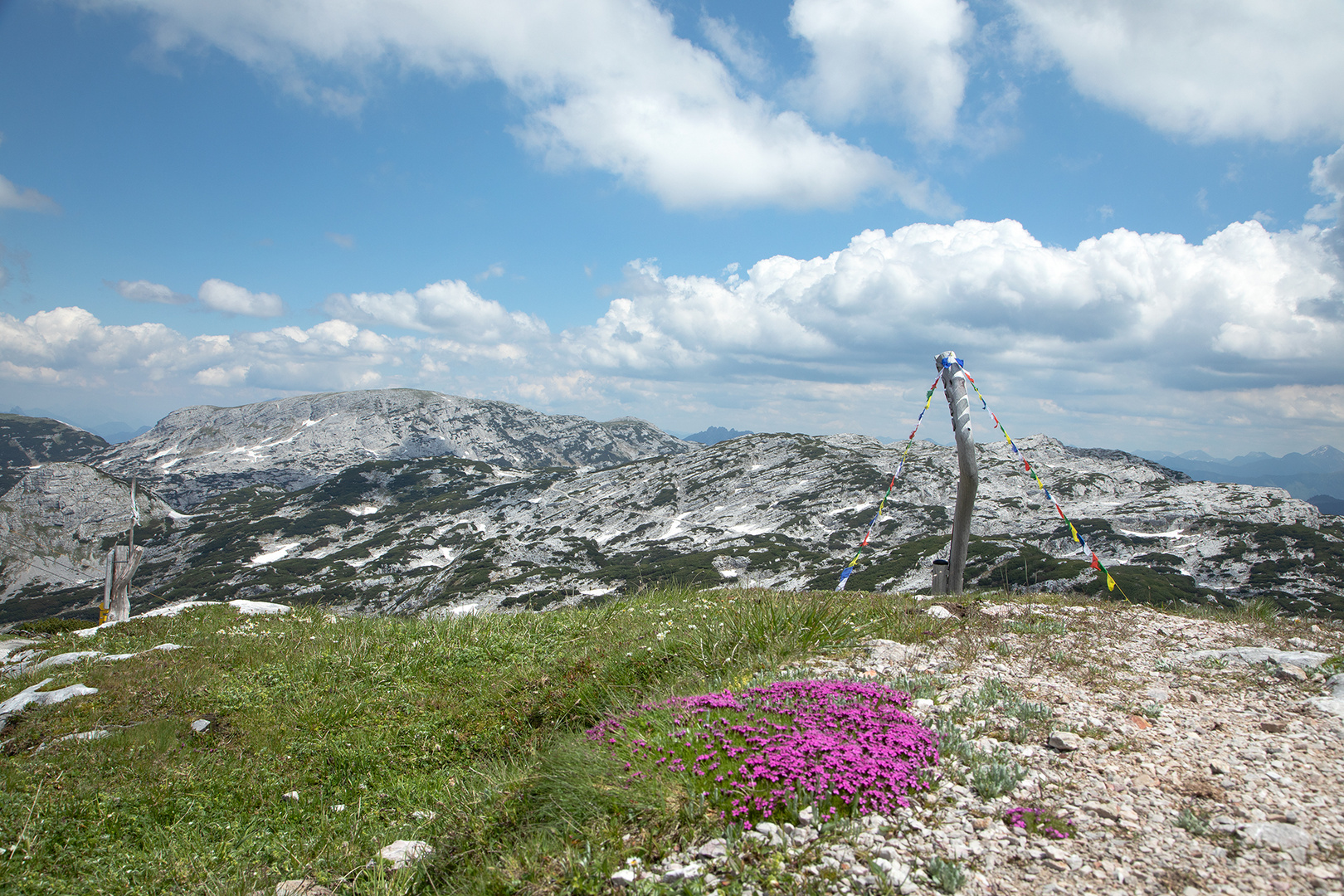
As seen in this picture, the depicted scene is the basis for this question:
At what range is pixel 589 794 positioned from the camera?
4.88 metres

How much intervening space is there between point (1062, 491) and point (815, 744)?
151565 millimetres

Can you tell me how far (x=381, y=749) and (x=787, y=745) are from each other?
18.4ft

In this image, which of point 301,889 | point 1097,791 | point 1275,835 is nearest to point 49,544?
point 301,889

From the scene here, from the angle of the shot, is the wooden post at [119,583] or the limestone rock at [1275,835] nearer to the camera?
the limestone rock at [1275,835]

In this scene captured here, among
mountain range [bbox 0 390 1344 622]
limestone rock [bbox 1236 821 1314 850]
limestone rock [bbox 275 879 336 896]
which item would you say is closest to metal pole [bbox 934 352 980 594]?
limestone rock [bbox 1236 821 1314 850]

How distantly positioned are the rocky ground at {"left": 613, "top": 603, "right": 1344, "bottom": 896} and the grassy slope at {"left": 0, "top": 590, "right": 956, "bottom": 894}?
829mm

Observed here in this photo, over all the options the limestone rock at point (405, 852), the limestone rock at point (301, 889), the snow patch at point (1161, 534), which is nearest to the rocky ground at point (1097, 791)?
the limestone rock at point (405, 852)

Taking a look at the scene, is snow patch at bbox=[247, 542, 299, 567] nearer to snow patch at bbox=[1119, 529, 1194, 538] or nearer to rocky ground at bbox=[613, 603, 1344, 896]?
snow patch at bbox=[1119, 529, 1194, 538]

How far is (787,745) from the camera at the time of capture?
499cm

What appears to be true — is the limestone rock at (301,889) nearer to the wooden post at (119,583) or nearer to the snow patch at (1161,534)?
the wooden post at (119,583)

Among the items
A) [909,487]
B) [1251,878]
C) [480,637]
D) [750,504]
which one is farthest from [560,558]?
[1251,878]

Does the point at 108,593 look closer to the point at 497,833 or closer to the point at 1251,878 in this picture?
the point at 497,833

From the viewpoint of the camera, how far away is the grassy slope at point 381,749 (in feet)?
16.3

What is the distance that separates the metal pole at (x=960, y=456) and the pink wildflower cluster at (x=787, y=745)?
941 centimetres
